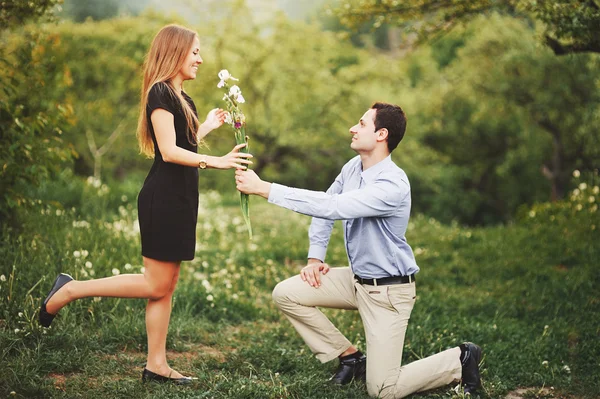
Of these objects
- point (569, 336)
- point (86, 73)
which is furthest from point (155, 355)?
point (86, 73)

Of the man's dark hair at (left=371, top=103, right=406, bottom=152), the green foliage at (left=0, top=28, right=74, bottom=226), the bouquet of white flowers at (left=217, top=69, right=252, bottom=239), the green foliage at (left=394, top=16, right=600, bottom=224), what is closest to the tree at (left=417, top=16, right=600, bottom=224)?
the green foliage at (left=394, top=16, right=600, bottom=224)

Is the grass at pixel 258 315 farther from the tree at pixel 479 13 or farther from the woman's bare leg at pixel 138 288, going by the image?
the tree at pixel 479 13

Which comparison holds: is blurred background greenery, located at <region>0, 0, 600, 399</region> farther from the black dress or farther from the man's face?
the man's face

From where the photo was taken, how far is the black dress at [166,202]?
12.5 ft

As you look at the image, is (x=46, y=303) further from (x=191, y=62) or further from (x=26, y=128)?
(x=26, y=128)

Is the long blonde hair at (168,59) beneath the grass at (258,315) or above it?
above

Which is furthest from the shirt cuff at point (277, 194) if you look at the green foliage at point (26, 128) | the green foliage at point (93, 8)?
the green foliage at point (93, 8)

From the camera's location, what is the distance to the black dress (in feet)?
12.5

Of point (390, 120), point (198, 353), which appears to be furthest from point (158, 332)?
point (390, 120)

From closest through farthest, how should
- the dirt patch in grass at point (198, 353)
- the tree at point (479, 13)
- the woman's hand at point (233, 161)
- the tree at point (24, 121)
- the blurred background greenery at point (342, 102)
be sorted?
the woman's hand at point (233, 161) → the dirt patch in grass at point (198, 353) → the tree at point (479, 13) → the tree at point (24, 121) → the blurred background greenery at point (342, 102)

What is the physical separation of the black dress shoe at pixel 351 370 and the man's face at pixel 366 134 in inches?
56.0

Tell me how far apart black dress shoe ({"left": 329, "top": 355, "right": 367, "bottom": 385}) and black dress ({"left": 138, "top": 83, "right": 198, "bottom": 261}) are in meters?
1.30

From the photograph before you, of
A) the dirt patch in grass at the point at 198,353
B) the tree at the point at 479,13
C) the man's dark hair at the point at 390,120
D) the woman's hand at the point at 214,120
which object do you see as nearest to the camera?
the man's dark hair at the point at 390,120

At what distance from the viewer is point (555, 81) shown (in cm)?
1733
